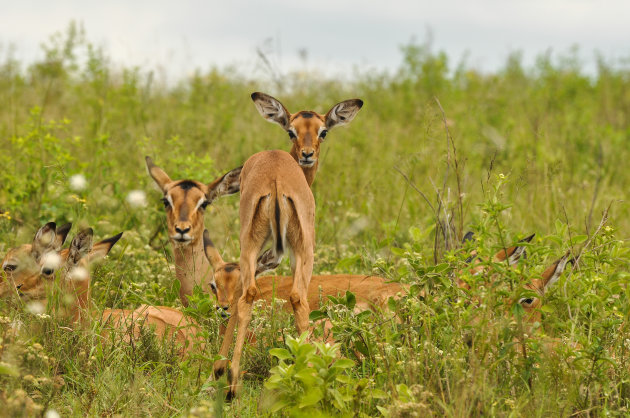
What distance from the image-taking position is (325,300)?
560 cm

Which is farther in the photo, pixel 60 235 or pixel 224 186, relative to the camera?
pixel 224 186

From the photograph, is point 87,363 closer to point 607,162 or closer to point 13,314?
point 13,314

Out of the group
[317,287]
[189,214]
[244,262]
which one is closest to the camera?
[244,262]

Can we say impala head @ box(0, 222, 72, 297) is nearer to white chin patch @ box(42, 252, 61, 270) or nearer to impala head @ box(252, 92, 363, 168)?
white chin patch @ box(42, 252, 61, 270)

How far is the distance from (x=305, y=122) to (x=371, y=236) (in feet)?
4.49

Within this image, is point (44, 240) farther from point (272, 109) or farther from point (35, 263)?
point (272, 109)

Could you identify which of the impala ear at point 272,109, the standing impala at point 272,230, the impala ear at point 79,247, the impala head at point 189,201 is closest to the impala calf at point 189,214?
the impala head at point 189,201

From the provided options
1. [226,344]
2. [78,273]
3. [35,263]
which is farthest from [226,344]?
[35,263]

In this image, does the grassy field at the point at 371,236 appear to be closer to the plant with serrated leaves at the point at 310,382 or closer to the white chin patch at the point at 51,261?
the plant with serrated leaves at the point at 310,382

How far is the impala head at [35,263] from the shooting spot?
17.6 feet

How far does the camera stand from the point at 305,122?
6.50m

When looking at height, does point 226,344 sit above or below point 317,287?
above

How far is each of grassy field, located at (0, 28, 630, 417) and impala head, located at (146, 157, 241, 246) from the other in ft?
0.87

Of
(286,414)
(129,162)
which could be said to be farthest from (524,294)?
(129,162)
